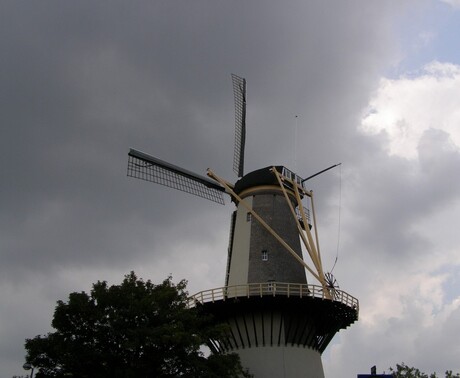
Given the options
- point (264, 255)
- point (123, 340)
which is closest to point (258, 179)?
point (264, 255)

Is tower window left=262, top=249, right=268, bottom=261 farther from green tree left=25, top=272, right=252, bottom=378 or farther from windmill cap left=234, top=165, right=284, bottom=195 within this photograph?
green tree left=25, top=272, right=252, bottom=378

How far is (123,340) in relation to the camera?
2627 cm

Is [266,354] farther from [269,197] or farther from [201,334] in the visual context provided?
[269,197]

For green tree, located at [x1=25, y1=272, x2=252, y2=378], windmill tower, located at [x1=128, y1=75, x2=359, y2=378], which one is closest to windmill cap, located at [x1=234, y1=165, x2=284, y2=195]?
windmill tower, located at [x1=128, y1=75, x2=359, y2=378]

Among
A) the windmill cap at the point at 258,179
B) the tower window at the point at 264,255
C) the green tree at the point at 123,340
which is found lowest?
the green tree at the point at 123,340

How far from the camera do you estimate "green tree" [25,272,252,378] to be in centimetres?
2562

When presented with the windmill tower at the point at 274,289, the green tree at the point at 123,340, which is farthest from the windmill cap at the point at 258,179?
the green tree at the point at 123,340

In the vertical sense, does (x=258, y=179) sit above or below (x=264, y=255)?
above

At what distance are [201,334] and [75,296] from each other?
239 inches

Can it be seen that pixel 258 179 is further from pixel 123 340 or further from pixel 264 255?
pixel 123 340

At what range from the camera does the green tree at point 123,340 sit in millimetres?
25625

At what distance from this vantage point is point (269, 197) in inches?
1534

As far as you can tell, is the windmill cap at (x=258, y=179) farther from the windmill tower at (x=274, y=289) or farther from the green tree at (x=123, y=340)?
the green tree at (x=123, y=340)

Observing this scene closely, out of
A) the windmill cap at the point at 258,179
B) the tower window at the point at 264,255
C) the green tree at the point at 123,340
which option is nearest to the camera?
the green tree at the point at 123,340
